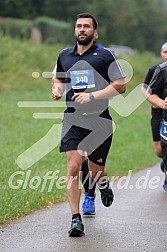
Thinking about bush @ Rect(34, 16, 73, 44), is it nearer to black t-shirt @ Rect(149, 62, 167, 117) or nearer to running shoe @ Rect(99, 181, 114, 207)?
running shoe @ Rect(99, 181, 114, 207)

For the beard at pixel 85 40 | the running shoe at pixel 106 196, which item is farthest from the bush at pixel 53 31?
the beard at pixel 85 40

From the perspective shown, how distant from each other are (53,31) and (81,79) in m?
46.4

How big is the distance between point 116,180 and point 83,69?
4695 millimetres

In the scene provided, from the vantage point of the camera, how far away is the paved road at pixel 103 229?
709 centimetres

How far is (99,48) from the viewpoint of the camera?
8070 millimetres

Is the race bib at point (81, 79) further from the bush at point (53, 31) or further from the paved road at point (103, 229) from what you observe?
the bush at point (53, 31)

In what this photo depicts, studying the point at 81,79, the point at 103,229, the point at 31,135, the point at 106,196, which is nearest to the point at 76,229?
the point at 103,229

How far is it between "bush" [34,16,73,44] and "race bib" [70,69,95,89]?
4364 centimetres

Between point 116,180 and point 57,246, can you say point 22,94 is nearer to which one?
point 116,180

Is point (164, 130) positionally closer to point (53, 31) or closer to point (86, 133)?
point (86, 133)

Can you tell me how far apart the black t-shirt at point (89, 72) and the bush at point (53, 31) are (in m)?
43.5

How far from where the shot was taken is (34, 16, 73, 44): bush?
52.1 meters

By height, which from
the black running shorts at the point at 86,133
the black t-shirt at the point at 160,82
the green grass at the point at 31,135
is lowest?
the green grass at the point at 31,135

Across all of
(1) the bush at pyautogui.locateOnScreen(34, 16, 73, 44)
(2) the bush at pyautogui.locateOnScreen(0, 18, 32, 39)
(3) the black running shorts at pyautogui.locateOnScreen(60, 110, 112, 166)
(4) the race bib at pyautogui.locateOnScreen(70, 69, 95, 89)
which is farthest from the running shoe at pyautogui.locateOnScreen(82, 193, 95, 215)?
(1) the bush at pyautogui.locateOnScreen(34, 16, 73, 44)
